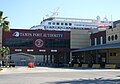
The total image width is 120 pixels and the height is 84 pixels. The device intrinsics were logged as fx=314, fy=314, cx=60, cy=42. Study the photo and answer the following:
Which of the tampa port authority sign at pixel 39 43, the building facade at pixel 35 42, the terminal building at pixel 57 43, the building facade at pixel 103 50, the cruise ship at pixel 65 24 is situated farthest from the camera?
the cruise ship at pixel 65 24

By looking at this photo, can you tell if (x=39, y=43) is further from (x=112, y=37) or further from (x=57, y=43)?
(x=112, y=37)

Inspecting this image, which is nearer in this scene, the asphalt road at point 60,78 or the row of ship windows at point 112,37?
the asphalt road at point 60,78

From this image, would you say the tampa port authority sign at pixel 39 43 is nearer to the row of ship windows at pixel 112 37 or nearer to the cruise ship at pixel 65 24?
the row of ship windows at pixel 112 37

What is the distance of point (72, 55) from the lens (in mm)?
90500

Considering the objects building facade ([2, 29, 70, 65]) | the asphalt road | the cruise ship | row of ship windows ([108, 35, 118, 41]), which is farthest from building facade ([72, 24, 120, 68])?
the cruise ship

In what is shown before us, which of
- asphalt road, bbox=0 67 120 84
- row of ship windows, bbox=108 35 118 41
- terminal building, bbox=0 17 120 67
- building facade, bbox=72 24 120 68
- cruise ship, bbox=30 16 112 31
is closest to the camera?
asphalt road, bbox=0 67 120 84

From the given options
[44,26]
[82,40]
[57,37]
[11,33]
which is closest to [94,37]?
[82,40]

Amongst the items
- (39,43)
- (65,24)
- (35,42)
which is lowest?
(39,43)

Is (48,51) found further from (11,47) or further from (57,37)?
(11,47)

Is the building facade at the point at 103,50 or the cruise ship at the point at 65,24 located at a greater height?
the cruise ship at the point at 65,24

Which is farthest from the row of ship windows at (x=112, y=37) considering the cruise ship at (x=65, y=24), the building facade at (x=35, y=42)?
the cruise ship at (x=65, y=24)

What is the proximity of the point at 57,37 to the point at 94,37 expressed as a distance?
33.6 feet

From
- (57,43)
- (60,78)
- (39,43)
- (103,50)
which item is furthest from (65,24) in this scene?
(60,78)

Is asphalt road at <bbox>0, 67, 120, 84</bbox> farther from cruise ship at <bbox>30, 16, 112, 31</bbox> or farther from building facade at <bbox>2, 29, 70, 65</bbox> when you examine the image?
cruise ship at <bbox>30, 16, 112, 31</bbox>
